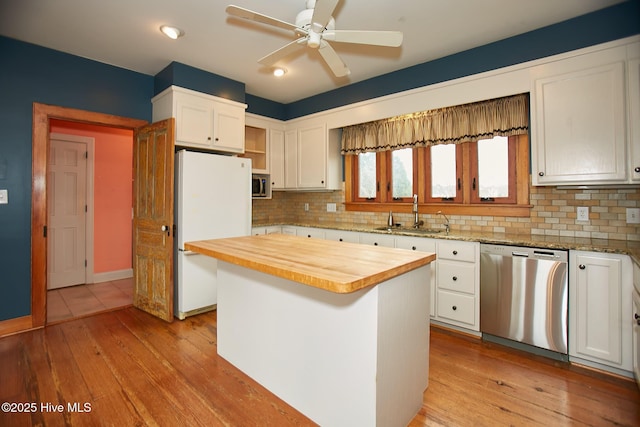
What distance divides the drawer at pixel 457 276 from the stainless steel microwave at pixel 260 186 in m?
2.62

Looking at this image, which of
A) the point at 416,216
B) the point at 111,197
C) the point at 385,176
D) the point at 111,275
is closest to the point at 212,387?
the point at 416,216

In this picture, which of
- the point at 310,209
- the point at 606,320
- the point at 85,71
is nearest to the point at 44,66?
the point at 85,71

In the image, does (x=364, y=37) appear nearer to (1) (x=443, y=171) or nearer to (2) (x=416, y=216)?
(1) (x=443, y=171)

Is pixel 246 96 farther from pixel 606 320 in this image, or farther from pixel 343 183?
pixel 606 320

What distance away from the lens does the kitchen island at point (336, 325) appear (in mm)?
1491

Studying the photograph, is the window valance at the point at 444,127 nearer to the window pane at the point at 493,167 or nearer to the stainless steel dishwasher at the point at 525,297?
the window pane at the point at 493,167

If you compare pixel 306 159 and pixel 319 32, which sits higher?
pixel 319 32

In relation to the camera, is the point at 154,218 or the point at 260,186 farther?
the point at 260,186

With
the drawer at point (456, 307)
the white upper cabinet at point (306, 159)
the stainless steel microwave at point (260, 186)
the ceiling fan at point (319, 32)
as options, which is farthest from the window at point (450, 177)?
the ceiling fan at point (319, 32)

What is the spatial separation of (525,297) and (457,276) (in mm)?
Result: 536

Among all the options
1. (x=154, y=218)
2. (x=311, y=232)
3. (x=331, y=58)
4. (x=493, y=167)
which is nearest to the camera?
(x=331, y=58)

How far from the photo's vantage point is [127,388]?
2.10m

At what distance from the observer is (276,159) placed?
15.3 ft

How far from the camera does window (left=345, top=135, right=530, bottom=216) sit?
305 centimetres
